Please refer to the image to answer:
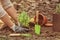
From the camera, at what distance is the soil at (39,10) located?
15.9 feet

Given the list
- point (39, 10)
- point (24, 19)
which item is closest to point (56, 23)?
point (24, 19)

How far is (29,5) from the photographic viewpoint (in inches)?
259

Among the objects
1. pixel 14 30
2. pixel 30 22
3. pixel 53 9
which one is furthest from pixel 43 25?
pixel 53 9

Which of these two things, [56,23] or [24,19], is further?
[24,19]

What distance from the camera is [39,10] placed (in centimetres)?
627

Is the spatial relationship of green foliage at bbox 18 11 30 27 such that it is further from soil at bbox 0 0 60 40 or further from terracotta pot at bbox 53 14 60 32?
terracotta pot at bbox 53 14 60 32

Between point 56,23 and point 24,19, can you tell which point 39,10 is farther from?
point 56,23

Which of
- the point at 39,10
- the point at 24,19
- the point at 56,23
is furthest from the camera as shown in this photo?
the point at 39,10

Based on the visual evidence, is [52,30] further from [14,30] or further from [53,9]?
[53,9]

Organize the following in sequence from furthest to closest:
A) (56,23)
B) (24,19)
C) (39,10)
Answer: (39,10) → (24,19) → (56,23)

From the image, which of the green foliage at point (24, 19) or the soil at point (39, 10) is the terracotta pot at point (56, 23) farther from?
the green foliage at point (24, 19)

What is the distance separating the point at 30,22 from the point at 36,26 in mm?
376

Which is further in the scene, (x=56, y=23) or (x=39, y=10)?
(x=39, y=10)

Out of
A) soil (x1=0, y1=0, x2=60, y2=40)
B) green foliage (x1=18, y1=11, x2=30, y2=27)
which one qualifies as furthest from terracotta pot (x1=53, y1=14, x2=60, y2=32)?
green foliage (x1=18, y1=11, x2=30, y2=27)
